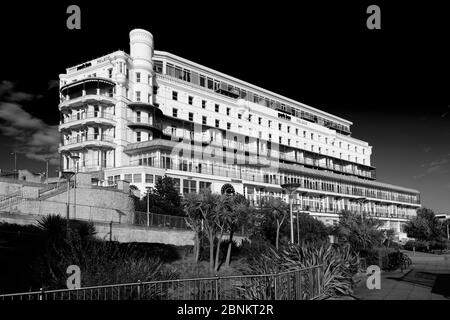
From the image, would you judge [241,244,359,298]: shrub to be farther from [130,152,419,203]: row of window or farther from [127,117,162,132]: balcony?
[127,117,162,132]: balcony

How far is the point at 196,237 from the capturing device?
32844 millimetres

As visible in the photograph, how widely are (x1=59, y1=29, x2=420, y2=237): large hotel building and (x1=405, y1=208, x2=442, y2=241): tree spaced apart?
11861mm

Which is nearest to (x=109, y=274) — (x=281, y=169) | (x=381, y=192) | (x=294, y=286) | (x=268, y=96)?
(x=294, y=286)

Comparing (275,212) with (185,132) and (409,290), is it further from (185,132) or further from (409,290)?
(409,290)

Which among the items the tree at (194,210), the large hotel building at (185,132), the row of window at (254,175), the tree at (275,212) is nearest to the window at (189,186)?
the large hotel building at (185,132)

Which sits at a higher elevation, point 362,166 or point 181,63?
point 181,63

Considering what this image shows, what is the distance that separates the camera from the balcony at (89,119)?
168ft

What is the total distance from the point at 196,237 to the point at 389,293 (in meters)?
19.0

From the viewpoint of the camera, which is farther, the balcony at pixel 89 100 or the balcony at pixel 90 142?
the balcony at pixel 89 100

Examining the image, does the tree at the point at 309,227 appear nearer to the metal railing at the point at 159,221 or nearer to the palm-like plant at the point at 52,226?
the metal railing at the point at 159,221

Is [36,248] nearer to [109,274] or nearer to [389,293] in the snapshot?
[109,274]

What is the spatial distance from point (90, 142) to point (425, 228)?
57.0m

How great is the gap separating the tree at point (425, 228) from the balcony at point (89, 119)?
54786 millimetres

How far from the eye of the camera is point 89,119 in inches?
2007
